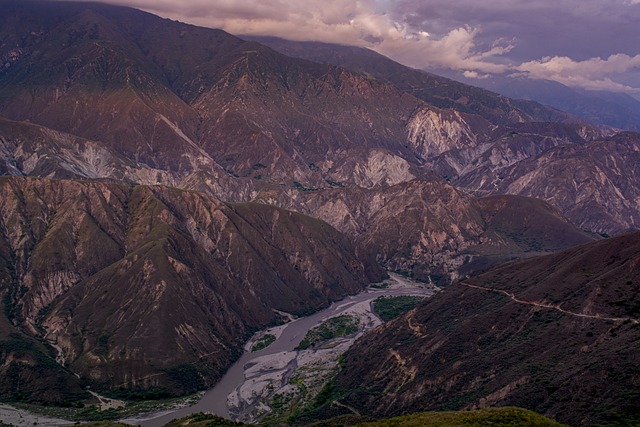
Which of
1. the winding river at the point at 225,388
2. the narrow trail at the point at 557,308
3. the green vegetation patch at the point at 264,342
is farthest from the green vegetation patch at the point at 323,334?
the narrow trail at the point at 557,308

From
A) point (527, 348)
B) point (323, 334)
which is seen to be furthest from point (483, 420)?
point (323, 334)

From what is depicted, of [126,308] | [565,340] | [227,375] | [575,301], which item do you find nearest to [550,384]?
[565,340]

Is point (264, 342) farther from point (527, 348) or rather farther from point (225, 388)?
point (527, 348)

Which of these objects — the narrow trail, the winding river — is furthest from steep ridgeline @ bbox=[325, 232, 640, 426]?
the winding river

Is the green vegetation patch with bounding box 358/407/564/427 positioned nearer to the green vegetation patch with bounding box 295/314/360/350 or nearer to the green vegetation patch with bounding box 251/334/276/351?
the green vegetation patch with bounding box 295/314/360/350

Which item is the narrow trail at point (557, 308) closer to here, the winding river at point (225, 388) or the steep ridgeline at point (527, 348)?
the steep ridgeline at point (527, 348)

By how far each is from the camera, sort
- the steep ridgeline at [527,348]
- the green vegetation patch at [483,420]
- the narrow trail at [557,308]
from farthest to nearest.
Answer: the narrow trail at [557,308]
the steep ridgeline at [527,348]
the green vegetation patch at [483,420]
